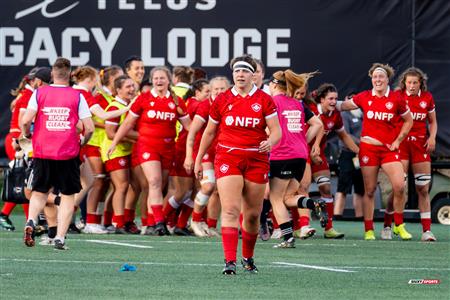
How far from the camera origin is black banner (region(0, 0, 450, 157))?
22469mm

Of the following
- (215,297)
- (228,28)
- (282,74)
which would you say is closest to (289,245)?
(282,74)

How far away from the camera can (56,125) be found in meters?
14.4

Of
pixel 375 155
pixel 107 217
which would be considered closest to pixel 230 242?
pixel 375 155

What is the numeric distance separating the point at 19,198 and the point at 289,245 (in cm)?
405

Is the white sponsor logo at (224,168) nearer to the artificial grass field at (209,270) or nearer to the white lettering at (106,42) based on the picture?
the artificial grass field at (209,270)

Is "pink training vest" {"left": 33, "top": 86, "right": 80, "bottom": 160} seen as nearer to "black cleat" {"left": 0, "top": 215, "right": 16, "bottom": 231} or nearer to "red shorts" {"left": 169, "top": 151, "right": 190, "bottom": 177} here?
"red shorts" {"left": 169, "top": 151, "right": 190, "bottom": 177}

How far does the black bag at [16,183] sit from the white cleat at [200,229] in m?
2.07

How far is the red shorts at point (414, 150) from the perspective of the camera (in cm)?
1825

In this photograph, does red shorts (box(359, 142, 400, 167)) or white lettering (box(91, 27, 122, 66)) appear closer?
red shorts (box(359, 142, 400, 167))

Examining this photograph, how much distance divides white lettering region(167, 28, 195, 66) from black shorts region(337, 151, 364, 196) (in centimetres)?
285

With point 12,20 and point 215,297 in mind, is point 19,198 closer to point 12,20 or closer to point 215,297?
point 12,20

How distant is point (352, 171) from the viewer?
21391 mm

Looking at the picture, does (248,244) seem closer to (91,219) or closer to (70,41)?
(91,219)

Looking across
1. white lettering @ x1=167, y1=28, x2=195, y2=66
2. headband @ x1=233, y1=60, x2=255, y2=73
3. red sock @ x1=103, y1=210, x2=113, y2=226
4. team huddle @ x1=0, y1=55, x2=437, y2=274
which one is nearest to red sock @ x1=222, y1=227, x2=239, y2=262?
headband @ x1=233, y1=60, x2=255, y2=73
